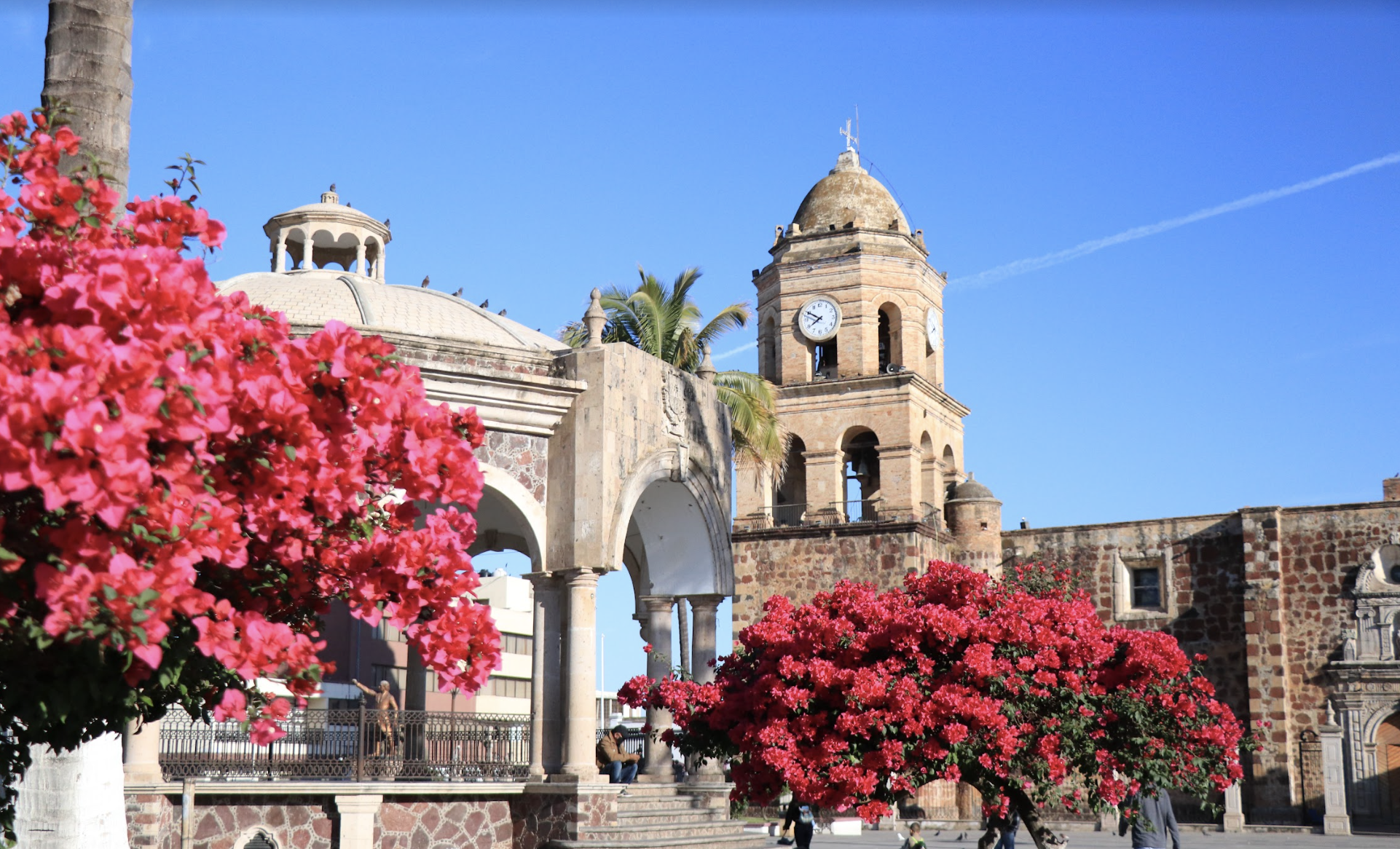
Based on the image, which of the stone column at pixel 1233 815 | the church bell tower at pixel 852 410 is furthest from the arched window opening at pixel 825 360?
the stone column at pixel 1233 815

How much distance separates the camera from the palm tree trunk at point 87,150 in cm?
718

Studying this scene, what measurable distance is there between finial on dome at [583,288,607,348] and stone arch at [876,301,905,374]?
1507cm

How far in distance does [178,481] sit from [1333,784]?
28987mm

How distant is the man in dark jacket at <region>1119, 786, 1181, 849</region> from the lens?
1216 centimetres

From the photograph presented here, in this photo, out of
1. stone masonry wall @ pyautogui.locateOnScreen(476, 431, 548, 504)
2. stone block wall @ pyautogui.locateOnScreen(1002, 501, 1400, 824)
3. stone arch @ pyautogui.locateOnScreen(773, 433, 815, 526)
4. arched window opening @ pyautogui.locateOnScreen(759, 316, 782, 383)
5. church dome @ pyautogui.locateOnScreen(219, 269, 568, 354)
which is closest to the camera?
stone masonry wall @ pyautogui.locateOnScreen(476, 431, 548, 504)

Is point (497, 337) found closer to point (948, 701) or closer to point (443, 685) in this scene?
point (948, 701)

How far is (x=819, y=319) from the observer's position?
105ft

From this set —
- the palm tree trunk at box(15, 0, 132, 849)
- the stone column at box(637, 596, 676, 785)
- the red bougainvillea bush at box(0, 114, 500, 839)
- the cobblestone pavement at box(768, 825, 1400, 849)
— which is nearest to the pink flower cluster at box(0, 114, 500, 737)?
the red bougainvillea bush at box(0, 114, 500, 839)

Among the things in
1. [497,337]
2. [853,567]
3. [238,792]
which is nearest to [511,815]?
[238,792]

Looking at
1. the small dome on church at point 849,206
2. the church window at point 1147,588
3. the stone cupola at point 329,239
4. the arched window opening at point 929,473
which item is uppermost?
the small dome on church at point 849,206

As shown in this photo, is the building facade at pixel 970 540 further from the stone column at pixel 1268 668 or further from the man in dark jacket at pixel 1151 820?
the man in dark jacket at pixel 1151 820

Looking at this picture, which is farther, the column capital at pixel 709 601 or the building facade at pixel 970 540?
the building facade at pixel 970 540

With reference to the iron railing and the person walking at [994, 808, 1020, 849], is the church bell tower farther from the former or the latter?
the iron railing

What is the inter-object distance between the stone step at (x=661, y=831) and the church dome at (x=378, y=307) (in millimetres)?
5376
